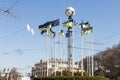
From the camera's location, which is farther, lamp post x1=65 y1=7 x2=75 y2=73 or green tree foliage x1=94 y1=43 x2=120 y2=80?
green tree foliage x1=94 y1=43 x2=120 y2=80

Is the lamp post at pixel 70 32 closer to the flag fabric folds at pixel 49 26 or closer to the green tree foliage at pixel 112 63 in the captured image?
the flag fabric folds at pixel 49 26

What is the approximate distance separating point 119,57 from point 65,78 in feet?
251

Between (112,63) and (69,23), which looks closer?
(69,23)

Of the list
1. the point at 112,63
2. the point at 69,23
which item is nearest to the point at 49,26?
the point at 69,23

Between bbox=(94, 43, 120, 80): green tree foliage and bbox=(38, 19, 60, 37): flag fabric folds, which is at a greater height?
bbox=(38, 19, 60, 37): flag fabric folds

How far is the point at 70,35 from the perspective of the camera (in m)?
59.0

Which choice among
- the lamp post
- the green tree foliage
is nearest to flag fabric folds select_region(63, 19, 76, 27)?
the lamp post

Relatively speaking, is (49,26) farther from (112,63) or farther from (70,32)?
(112,63)

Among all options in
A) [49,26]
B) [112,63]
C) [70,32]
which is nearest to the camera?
[70,32]

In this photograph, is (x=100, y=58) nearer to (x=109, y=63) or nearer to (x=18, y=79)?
(x=109, y=63)

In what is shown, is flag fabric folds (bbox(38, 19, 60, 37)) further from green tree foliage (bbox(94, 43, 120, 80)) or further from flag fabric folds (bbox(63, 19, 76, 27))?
green tree foliage (bbox(94, 43, 120, 80))

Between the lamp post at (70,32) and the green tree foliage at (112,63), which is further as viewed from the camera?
the green tree foliage at (112,63)

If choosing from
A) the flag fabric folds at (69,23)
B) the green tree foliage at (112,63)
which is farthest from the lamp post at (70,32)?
the green tree foliage at (112,63)

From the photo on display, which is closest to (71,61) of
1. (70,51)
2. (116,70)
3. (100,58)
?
(70,51)
